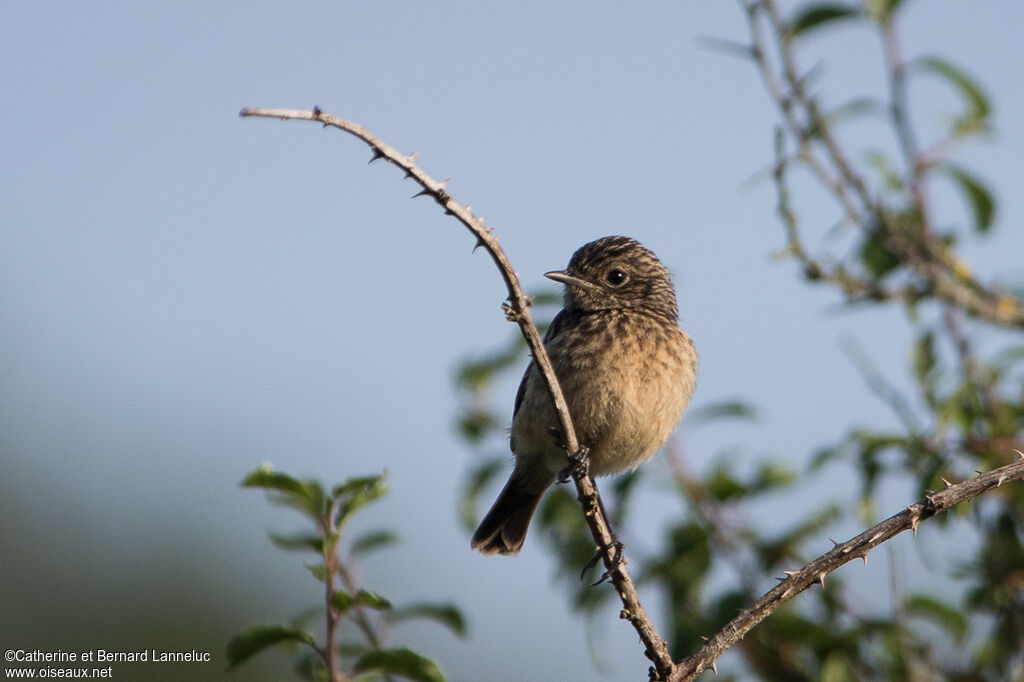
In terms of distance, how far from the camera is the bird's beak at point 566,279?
19.0 feet

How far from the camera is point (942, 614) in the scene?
16.8 ft

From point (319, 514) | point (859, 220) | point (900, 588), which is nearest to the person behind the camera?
point (319, 514)

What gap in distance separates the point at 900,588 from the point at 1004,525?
0.71 m

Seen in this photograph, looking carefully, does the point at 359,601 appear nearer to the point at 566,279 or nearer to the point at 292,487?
the point at 292,487

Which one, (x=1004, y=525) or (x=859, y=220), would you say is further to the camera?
(x=859, y=220)

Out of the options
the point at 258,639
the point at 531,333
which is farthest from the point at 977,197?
the point at 258,639

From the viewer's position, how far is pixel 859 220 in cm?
539

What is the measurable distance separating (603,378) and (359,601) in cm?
224

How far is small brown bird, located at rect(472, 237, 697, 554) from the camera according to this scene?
5.42 metres

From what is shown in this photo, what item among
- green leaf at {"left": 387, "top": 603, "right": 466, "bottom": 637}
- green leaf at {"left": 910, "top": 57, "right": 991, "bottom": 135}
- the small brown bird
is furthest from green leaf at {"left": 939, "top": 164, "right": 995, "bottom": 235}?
green leaf at {"left": 387, "top": 603, "right": 466, "bottom": 637}

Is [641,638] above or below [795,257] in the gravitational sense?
below

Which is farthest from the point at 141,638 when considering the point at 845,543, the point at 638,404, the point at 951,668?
the point at 845,543

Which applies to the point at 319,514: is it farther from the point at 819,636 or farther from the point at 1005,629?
the point at 1005,629

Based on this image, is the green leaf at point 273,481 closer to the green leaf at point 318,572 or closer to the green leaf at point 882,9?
the green leaf at point 318,572
